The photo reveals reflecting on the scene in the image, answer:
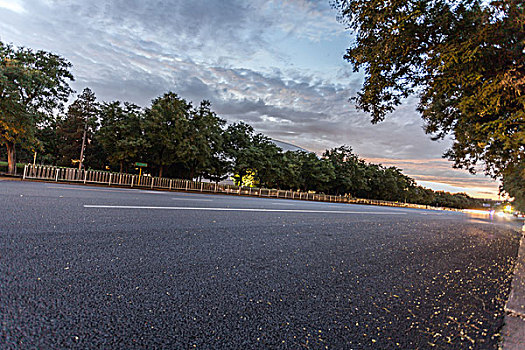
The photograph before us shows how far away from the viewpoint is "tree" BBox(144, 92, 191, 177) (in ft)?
83.3

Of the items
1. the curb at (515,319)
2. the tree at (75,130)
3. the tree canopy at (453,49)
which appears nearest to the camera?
the curb at (515,319)

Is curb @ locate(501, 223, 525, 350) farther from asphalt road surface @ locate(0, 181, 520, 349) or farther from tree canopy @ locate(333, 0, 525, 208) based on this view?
tree canopy @ locate(333, 0, 525, 208)

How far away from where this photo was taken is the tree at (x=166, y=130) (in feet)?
83.3

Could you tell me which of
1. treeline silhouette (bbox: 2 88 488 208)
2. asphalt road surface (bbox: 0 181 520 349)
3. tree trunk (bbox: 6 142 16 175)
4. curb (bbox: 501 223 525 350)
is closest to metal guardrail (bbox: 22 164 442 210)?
treeline silhouette (bbox: 2 88 488 208)

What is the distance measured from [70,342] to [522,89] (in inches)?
297

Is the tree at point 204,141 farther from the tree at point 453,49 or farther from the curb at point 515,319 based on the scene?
the curb at point 515,319

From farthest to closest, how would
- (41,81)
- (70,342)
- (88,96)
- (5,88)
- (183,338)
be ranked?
(88,96) < (41,81) < (5,88) < (183,338) < (70,342)

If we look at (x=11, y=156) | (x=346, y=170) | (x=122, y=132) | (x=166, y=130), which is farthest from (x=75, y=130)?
(x=346, y=170)

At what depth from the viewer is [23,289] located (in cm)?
139

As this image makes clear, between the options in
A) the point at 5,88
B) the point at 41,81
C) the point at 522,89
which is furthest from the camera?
the point at 41,81

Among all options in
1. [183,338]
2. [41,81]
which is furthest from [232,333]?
[41,81]

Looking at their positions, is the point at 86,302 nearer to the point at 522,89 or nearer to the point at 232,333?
the point at 232,333

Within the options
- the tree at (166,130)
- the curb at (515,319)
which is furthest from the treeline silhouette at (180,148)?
the curb at (515,319)

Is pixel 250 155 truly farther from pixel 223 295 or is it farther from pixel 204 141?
pixel 223 295
